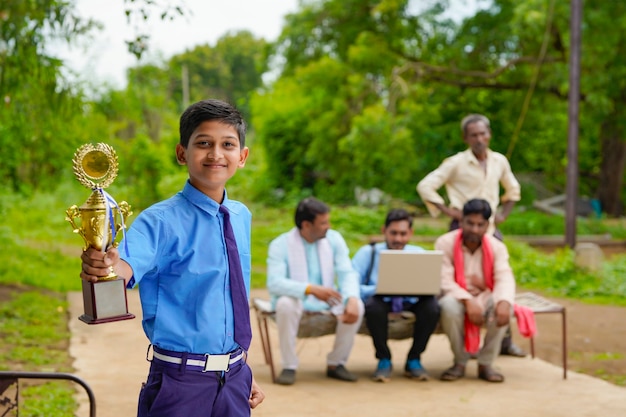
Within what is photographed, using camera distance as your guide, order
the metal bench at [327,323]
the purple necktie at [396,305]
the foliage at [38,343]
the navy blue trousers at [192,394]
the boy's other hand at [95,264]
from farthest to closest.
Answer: the purple necktie at [396,305] → the metal bench at [327,323] → the foliage at [38,343] → the navy blue trousers at [192,394] → the boy's other hand at [95,264]

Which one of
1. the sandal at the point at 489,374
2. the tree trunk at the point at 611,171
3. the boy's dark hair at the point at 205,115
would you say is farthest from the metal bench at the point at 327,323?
the tree trunk at the point at 611,171

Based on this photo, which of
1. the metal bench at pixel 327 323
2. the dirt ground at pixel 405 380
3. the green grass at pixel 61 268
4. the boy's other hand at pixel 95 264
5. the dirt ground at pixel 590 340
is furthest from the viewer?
the dirt ground at pixel 590 340

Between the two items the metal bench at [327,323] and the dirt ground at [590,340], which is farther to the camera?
the dirt ground at [590,340]

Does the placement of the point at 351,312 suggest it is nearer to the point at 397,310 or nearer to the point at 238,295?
the point at 397,310

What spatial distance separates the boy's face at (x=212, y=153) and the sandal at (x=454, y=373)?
4.29 metres

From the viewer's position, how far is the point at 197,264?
3.07 meters

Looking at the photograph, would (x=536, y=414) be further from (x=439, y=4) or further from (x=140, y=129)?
(x=140, y=129)

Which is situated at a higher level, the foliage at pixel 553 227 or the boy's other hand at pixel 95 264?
the boy's other hand at pixel 95 264

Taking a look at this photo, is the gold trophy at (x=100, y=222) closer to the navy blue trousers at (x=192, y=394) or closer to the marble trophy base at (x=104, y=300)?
the marble trophy base at (x=104, y=300)

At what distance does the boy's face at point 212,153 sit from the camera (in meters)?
3.07

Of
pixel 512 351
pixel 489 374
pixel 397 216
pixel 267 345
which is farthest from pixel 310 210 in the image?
pixel 512 351

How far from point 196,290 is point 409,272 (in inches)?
157

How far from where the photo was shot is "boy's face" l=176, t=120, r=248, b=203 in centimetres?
307

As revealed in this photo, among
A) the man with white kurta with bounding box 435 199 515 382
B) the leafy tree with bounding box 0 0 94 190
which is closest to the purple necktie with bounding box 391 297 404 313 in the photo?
the man with white kurta with bounding box 435 199 515 382
